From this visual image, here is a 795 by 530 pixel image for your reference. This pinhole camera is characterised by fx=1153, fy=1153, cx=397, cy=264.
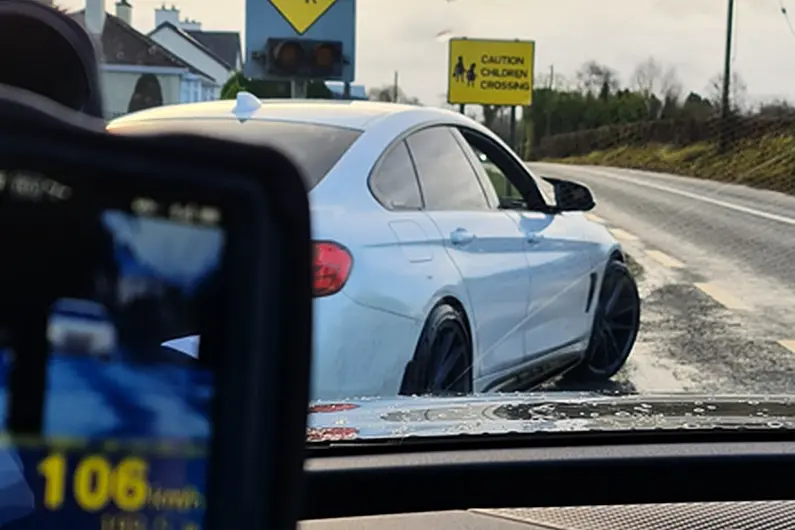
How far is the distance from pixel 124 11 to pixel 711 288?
734 cm

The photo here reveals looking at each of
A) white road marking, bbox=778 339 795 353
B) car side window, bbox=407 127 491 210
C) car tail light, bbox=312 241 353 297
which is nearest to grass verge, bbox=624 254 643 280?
white road marking, bbox=778 339 795 353

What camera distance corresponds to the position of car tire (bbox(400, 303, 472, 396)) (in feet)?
14.3

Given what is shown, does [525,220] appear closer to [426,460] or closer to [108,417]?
[426,460]

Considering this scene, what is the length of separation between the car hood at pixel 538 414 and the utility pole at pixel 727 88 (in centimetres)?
361

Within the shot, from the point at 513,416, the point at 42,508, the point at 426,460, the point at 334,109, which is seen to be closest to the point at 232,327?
the point at 42,508

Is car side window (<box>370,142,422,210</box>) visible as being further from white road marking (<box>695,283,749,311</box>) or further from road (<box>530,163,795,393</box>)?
white road marking (<box>695,283,749,311</box>)

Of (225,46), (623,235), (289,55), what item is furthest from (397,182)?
(623,235)

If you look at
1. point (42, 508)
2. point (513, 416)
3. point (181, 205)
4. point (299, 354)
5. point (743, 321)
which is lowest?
point (743, 321)

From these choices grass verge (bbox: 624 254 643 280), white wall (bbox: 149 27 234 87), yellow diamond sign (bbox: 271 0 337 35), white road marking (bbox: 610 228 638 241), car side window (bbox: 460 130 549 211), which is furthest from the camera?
white road marking (bbox: 610 228 638 241)

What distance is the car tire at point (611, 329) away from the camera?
20.8ft

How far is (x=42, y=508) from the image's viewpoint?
0.99m

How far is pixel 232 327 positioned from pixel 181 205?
0.11m

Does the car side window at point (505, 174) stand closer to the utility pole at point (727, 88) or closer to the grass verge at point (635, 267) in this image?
the utility pole at point (727, 88)

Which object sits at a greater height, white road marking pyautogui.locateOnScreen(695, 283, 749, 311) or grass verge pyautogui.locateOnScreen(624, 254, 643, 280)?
grass verge pyautogui.locateOnScreen(624, 254, 643, 280)
